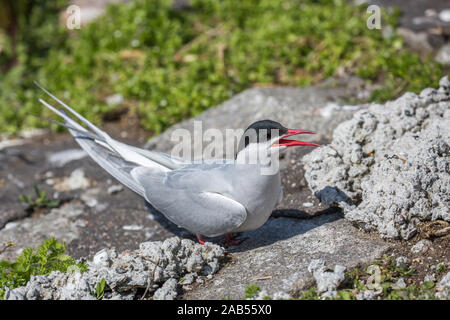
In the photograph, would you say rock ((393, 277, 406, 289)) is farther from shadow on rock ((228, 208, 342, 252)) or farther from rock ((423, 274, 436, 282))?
shadow on rock ((228, 208, 342, 252))

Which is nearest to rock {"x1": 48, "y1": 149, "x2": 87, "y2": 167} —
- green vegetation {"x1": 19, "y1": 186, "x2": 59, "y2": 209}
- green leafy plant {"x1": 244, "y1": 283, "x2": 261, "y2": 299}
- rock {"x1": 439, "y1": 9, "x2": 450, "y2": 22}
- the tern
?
green vegetation {"x1": 19, "y1": 186, "x2": 59, "y2": 209}

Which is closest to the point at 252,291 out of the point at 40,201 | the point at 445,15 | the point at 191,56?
the point at 40,201

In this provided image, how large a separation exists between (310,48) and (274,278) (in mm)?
3579

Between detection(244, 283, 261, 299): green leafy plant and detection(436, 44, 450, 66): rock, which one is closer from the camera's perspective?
detection(244, 283, 261, 299): green leafy plant

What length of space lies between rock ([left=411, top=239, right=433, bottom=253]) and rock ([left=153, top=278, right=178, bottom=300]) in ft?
4.35

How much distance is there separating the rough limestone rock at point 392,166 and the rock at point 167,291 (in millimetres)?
1105

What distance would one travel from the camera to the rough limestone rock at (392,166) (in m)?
3.01

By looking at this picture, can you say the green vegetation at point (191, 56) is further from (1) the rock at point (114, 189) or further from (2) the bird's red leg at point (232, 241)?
(2) the bird's red leg at point (232, 241)

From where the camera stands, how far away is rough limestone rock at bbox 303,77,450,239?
3.01 meters

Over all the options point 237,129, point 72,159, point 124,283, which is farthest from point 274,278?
point 72,159

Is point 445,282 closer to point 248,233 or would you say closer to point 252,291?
point 252,291

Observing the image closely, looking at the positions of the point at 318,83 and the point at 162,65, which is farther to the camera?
the point at 162,65

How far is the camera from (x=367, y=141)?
3.60m
